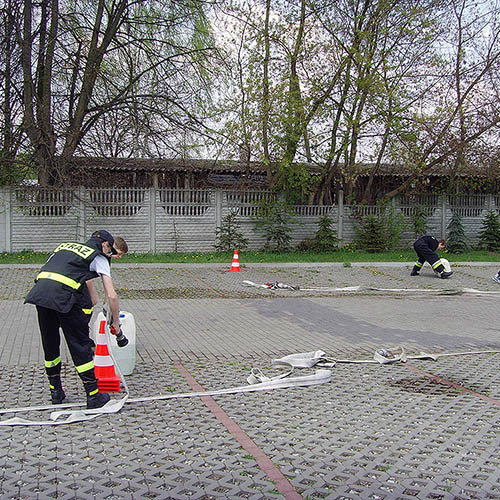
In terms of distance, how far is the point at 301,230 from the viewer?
74.2 feet

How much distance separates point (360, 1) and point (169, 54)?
23.1 ft

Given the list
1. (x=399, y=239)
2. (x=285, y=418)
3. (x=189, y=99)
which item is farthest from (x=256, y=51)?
(x=285, y=418)

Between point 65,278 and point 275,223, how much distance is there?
16.8 m

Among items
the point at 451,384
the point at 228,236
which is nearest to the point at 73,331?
the point at 451,384

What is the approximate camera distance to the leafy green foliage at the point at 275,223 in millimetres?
21766

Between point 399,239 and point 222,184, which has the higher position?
point 222,184

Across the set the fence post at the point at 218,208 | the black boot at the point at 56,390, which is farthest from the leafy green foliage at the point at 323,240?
the black boot at the point at 56,390

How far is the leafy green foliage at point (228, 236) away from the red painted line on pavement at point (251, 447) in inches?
593

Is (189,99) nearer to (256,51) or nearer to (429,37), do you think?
(256,51)

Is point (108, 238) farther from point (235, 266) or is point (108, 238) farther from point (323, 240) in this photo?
point (323, 240)

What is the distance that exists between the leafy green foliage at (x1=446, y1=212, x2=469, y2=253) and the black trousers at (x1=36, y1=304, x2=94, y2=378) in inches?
827

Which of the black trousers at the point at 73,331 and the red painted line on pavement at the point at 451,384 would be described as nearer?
the black trousers at the point at 73,331

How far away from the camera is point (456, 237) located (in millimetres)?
24062

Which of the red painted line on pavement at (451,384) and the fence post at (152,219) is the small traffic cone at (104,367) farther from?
the fence post at (152,219)
